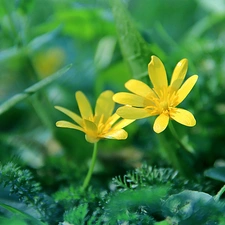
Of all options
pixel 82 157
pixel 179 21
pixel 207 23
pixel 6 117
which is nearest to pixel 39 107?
pixel 82 157

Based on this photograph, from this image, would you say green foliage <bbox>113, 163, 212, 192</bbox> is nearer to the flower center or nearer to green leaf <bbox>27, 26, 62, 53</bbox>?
the flower center

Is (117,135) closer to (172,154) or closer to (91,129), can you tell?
(91,129)

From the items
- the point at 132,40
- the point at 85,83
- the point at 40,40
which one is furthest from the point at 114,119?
the point at 85,83

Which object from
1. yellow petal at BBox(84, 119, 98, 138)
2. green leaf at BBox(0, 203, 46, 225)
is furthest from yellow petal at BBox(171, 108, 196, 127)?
green leaf at BBox(0, 203, 46, 225)

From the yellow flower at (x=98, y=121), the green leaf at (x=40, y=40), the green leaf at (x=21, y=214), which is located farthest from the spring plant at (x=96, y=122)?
the green leaf at (x=40, y=40)

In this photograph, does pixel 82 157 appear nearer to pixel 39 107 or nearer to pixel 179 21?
pixel 39 107

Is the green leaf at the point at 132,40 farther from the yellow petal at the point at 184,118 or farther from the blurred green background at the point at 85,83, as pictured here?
the yellow petal at the point at 184,118
